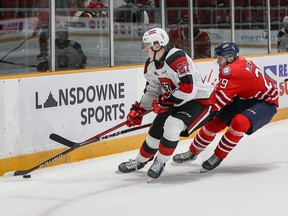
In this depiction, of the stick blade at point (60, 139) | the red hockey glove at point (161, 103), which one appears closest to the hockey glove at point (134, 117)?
the red hockey glove at point (161, 103)

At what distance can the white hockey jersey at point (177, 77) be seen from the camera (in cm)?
495

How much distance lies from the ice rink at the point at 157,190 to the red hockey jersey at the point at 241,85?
50 cm

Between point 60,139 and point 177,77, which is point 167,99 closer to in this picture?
point 177,77

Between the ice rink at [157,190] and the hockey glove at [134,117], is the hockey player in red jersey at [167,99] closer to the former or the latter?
the hockey glove at [134,117]

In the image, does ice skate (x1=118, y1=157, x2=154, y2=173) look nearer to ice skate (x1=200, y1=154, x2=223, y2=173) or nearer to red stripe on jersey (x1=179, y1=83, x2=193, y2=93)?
ice skate (x1=200, y1=154, x2=223, y2=173)

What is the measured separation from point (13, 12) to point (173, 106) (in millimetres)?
1396

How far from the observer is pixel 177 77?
4992mm

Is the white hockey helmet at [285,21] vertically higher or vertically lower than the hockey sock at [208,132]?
higher

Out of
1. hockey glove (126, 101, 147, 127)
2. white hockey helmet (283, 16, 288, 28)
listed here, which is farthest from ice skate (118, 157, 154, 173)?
white hockey helmet (283, 16, 288, 28)

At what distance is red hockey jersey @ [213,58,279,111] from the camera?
529 cm

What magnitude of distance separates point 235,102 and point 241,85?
0.23 meters

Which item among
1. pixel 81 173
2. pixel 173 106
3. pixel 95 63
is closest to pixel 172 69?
pixel 173 106

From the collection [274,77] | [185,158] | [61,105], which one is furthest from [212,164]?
[274,77]

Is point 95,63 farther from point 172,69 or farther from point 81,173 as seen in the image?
point 172,69
